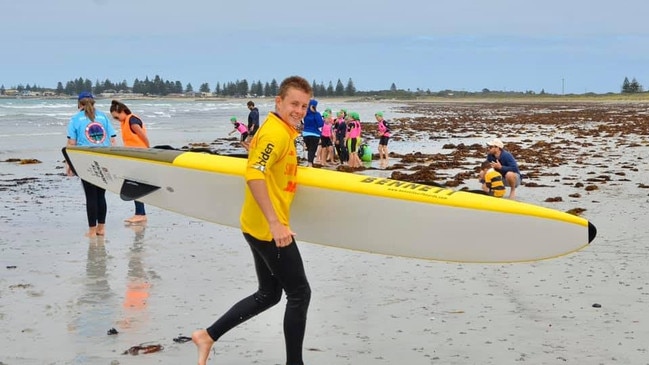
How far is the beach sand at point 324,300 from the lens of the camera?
14.9 feet

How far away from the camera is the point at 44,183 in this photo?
13.0 m

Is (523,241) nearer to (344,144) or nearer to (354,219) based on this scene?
(354,219)

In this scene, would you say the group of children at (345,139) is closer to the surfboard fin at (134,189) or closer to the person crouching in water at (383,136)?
the person crouching in water at (383,136)

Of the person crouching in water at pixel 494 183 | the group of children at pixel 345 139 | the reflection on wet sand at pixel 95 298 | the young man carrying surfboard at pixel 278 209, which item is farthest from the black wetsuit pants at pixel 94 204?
the group of children at pixel 345 139

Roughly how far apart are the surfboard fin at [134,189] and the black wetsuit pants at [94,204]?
1.78 metres

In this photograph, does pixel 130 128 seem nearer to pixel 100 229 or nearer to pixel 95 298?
pixel 100 229

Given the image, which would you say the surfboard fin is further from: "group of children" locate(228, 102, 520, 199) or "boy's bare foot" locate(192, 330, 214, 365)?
"group of children" locate(228, 102, 520, 199)

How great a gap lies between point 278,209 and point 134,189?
9.01ft

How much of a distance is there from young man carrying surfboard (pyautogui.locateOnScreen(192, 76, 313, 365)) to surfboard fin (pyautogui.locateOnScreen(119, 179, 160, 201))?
230 cm

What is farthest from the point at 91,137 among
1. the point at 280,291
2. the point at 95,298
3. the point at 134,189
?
the point at 280,291

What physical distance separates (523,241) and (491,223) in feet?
0.74

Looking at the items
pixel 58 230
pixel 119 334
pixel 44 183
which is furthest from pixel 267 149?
pixel 44 183

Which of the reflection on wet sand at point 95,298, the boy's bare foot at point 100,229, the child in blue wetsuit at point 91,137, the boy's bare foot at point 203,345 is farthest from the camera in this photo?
the boy's bare foot at point 100,229

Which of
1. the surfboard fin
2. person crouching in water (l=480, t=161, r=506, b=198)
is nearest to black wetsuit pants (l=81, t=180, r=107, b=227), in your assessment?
the surfboard fin
